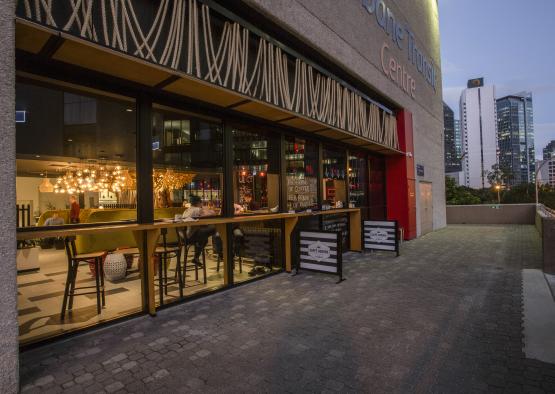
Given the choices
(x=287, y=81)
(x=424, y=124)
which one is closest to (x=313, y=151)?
(x=287, y=81)

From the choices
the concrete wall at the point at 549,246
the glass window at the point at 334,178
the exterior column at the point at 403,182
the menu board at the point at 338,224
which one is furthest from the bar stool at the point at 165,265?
the exterior column at the point at 403,182

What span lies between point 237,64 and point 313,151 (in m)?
3.97

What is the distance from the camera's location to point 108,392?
103 inches

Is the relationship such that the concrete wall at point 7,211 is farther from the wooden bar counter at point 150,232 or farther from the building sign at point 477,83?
→ the building sign at point 477,83

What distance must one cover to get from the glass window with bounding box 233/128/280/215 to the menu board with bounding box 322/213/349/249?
1905 millimetres

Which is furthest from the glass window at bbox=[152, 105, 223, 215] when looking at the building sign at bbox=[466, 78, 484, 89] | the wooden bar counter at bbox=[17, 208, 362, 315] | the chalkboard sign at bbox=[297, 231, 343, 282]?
the building sign at bbox=[466, 78, 484, 89]

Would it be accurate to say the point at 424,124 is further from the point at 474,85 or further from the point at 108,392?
the point at 474,85

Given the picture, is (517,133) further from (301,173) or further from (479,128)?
(301,173)

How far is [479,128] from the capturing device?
106m

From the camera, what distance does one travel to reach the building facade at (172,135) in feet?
11.1

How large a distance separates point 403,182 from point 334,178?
3808 mm

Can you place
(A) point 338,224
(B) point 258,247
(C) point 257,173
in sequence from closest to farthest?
(B) point 258,247 → (C) point 257,173 → (A) point 338,224

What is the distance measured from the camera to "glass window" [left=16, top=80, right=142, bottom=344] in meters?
4.11

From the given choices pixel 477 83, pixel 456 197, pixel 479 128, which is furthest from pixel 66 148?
pixel 477 83
